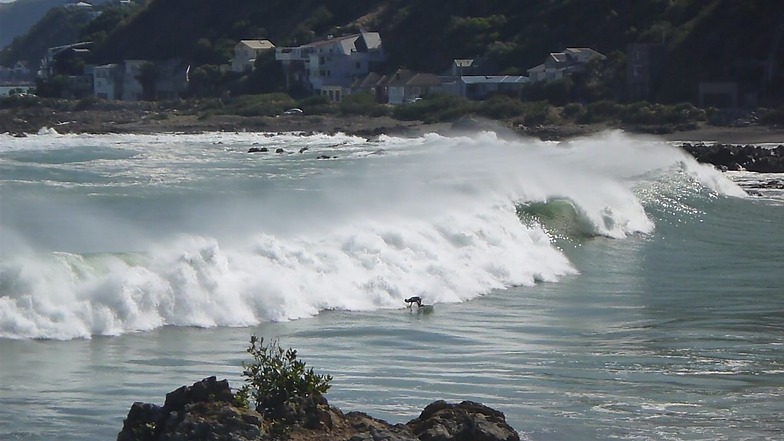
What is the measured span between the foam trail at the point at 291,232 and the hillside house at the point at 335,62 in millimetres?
48563

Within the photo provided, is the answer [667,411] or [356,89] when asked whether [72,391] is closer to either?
[667,411]

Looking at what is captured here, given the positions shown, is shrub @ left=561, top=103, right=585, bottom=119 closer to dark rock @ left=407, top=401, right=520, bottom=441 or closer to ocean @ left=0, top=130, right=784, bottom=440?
ocean @ left=0, top=130, right=784, bottom=440

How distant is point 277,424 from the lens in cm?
859

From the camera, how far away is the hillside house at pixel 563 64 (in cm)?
7431

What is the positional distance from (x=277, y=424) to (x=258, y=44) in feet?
302

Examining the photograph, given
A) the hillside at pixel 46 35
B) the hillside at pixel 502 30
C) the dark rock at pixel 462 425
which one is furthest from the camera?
the hillside at pixel 46 35

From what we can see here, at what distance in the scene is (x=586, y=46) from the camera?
81750 millimetres

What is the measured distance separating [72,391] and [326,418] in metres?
3.52

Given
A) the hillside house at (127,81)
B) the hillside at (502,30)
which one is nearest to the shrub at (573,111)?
the hillside at (502,30)

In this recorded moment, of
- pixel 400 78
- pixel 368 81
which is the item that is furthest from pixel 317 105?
pixel 368 81

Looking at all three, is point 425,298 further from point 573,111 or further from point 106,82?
point 106,82

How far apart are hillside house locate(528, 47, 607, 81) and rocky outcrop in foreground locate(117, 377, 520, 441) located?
216ft

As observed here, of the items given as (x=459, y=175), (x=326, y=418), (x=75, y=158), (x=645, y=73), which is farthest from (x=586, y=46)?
(x=326, y=418)

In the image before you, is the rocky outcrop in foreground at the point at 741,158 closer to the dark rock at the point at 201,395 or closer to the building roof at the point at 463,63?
the dark rock at the point at 201,395
